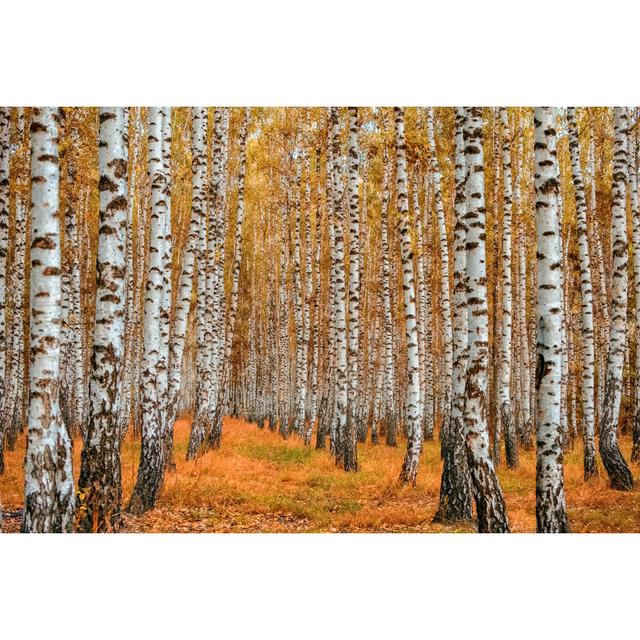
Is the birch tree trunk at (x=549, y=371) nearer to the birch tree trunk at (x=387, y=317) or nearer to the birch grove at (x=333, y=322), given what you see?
the birch grove at (x=333, y=322)

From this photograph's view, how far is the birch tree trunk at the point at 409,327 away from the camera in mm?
8906

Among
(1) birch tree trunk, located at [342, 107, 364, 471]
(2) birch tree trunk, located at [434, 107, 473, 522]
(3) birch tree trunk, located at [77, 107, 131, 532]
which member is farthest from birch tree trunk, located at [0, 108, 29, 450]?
(2) birch tree trunk, located at [434, 107, 473, 522]

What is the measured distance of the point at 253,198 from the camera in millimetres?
21891

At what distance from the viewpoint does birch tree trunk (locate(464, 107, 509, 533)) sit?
19.0 ft

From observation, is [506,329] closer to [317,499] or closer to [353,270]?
[353,270]

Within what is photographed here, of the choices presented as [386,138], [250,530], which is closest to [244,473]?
[250,530]

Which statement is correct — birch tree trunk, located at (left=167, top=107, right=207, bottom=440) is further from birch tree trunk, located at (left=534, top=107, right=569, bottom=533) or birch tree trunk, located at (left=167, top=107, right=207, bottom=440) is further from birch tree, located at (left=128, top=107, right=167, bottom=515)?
birch tree trunk, located at (left=534, top=107, right=569, bottom=533)

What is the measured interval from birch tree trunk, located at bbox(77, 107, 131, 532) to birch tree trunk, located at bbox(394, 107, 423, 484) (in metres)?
4.39

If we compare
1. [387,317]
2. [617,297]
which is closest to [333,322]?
[387,317]

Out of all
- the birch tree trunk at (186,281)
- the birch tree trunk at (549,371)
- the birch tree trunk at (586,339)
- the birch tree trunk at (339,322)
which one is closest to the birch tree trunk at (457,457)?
the birch tree trunk at (549,371)

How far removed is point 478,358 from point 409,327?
3008 mm

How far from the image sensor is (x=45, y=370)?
505 cm
